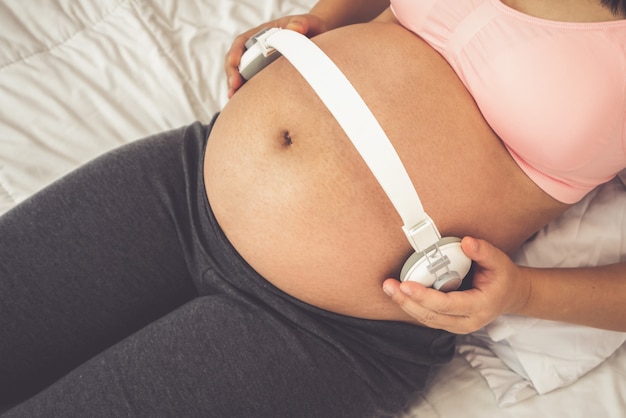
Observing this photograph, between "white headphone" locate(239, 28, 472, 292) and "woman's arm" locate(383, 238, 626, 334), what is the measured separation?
17 millimetres

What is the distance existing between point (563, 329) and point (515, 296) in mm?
197

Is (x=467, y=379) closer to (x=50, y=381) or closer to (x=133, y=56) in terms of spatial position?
(x=50, y=381)

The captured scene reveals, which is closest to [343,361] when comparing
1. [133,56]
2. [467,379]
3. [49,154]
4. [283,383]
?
[283,383]

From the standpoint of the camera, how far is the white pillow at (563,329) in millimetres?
751

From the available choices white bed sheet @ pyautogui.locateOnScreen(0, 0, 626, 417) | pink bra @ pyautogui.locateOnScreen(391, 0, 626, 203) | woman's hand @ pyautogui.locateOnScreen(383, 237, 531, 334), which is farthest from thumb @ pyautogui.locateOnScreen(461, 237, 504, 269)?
white bed sheet @ pyautogui.locateOnScreen(0, 0, 626, 417)

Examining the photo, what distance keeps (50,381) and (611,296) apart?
29.1 inches

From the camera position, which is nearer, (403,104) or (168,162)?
(403,104)

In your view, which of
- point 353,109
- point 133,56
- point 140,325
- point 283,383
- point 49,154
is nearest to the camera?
point 353,109

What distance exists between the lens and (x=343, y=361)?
0.66 metres

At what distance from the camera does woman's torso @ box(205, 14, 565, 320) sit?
0.61m

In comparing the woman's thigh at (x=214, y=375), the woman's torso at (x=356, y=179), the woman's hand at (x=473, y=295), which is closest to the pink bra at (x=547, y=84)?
the woman's torso at (x=356, y=179)

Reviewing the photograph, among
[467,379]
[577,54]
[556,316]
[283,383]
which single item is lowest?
[467,379]

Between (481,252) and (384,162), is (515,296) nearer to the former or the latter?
(481,252)

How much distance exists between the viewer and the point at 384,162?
51 cm
